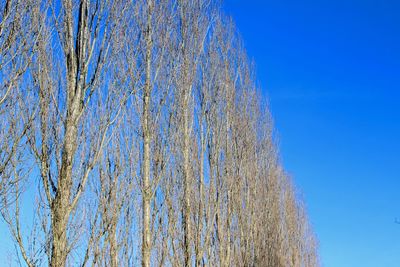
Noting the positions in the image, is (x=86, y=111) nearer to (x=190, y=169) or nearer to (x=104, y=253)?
(x=104, y=253)

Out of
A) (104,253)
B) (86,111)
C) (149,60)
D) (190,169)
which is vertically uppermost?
(149,60)

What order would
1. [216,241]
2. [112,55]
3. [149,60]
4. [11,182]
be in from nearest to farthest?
[11,182] < [112,55] < [149,60] < [216,241]

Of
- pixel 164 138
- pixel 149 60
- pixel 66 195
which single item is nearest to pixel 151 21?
pixel 149 60

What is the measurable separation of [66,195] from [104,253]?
210 cm

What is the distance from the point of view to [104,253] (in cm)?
784

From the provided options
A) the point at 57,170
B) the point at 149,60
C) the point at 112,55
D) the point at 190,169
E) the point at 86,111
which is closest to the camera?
the point at 57,170

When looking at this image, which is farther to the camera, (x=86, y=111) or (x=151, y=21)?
(x=151, y=21)

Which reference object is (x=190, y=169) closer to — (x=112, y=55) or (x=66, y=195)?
(x=112, y=55)

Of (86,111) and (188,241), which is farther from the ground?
(86,111)

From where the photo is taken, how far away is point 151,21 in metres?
9.38

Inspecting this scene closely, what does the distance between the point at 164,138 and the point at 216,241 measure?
2.90 meters

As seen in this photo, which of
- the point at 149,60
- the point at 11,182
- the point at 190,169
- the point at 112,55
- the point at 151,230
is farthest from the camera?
the point at 190,169

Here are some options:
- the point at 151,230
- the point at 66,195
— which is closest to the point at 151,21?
the point at 151,230

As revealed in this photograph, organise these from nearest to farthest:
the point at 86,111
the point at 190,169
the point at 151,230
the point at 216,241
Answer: the point at 86,111, the point at 151,230, the point at 190,169, the point at 216,241
